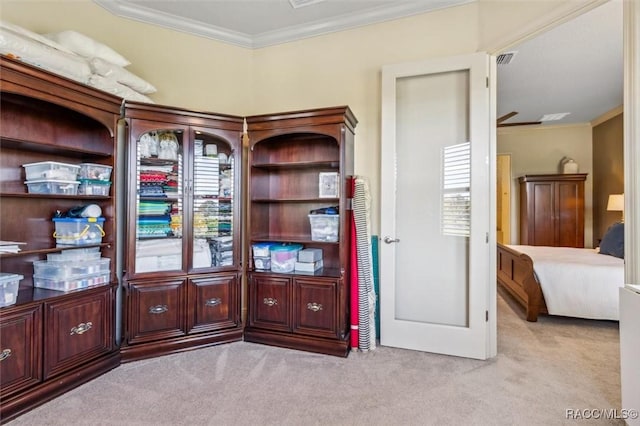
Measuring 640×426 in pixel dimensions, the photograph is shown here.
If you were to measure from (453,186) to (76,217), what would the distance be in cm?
291

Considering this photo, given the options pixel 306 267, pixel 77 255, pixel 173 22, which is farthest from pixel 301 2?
pixel 77 255

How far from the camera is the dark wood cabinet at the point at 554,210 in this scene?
5504 millimetres

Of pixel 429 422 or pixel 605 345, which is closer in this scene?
pixel 429 422

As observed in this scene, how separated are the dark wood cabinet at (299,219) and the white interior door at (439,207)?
0.42m

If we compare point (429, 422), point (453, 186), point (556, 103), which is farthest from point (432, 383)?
point (556, 103)

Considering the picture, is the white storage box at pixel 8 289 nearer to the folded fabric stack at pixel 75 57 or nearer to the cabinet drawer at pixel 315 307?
the folded fabric stack at pixel 75 57

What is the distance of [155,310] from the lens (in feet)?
8.40


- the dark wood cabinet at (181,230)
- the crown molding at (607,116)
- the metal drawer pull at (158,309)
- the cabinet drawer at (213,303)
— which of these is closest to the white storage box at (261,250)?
the dark wood cabinet at (181,230)

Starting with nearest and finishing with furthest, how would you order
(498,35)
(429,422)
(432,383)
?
(429,422) < (432,383) < (498,35)

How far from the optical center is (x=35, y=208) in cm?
223

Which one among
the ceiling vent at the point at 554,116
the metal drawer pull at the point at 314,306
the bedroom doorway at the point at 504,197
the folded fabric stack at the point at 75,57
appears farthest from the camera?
the bedroom doorway at the point at 504,197

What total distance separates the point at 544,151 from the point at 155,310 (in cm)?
686

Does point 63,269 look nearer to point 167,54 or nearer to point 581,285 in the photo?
point 167,54

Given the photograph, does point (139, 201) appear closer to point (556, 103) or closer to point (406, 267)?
point (406, 267)
